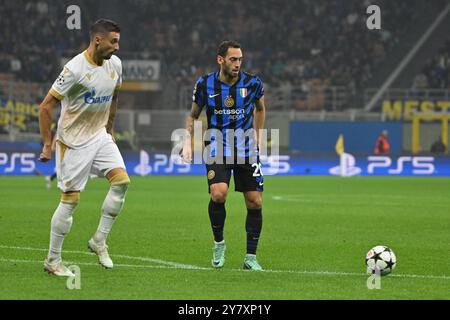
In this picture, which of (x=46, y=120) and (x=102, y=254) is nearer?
(x=46, y=120)

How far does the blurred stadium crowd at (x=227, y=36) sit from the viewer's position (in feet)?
135

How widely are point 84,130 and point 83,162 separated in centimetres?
29

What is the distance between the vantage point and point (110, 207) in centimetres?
951

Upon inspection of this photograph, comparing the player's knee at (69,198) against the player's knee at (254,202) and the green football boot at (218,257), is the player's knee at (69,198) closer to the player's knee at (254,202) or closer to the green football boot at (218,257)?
the green football boot at (218,257)

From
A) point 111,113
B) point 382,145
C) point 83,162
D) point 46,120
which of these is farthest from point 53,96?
point 382,145

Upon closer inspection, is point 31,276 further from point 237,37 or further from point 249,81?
point 237,37

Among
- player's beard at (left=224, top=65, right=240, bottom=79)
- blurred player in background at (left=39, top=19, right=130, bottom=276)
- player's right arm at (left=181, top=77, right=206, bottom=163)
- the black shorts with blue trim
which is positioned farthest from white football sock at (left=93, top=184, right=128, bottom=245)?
player's beard at (left=224, top=65, right=240, bottom=79)

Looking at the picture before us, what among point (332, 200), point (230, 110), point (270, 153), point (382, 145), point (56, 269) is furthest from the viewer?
point (382, 145)

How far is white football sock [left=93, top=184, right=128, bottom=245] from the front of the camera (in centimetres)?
944

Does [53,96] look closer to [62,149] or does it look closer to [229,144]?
[62,149]

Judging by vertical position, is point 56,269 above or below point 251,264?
above

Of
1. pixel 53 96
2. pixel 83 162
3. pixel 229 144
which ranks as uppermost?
pixel 53 96

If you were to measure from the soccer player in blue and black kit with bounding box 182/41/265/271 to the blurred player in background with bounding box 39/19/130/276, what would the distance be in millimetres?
873

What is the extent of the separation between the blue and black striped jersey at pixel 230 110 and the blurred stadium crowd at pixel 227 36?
30197 mm
